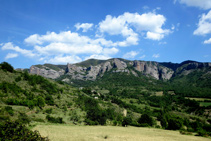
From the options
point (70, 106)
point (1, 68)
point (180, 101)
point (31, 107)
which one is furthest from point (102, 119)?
point (180, 101)

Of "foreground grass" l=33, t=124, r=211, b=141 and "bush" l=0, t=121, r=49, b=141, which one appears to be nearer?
"bush" l=0, t=121, r=49, b=141

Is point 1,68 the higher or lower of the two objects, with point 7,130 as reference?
higher

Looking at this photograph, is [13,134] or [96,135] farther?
[96,135]

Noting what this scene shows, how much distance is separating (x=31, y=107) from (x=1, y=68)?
34297mm

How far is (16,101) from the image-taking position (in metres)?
43.1

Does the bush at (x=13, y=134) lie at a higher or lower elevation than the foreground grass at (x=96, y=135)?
higher

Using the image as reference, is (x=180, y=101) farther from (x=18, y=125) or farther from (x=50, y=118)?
(x=18, y=125)

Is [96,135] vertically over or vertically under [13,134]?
under

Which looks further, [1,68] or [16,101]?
[1,68]

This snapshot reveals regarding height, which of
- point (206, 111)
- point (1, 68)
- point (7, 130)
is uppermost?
point (1, 68)

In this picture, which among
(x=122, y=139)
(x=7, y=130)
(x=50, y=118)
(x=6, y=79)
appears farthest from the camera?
(x=6, y=79)

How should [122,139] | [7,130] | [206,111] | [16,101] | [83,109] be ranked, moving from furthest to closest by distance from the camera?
[206,111] < [83,109] < [16,101] < [122,139] < [7,130]

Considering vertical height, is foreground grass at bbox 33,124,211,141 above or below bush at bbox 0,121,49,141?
below

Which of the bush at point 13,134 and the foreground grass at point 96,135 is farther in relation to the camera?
the foreground grass at point 96,135
